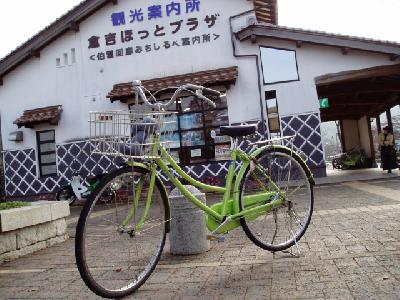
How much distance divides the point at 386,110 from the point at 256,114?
965cm

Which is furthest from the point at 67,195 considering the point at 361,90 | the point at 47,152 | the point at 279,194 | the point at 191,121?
the point at 361,90

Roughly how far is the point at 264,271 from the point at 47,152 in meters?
12.2

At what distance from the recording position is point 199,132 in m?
12.7

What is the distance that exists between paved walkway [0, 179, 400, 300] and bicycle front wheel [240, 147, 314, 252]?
220 mm

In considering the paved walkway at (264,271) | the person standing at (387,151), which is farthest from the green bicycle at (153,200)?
the person standing at (387,151)

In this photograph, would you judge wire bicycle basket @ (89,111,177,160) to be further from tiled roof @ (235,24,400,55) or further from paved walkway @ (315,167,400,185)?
tiled roof @ (235,24,400,55)

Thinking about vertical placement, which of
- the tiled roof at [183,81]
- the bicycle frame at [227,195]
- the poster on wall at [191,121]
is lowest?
the bicycle frame at [227,195]

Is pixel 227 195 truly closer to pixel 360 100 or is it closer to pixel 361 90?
pixel 361 90

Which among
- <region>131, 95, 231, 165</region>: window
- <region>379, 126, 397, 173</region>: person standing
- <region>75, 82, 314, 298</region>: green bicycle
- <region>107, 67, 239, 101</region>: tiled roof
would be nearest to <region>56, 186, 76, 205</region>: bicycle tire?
<region>107, 67, 239, 101</region>: tiled roof

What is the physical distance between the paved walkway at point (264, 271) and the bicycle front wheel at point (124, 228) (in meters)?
0.18

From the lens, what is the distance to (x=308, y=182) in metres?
4.15

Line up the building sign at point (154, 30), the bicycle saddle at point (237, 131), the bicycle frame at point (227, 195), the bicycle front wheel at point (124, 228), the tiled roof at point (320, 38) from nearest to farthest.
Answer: the bicycle front wheel at point (124, 228) < the bicycle frame at point (227, 195) < the bicycle saddle at point (237, 131) < the tiled roof at point (320, 38) < the building sign at point (154, 30)

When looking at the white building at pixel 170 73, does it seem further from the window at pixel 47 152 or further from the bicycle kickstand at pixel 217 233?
the bicycle kickstand at pixel 217 233

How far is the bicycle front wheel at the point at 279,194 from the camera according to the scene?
374 cm
